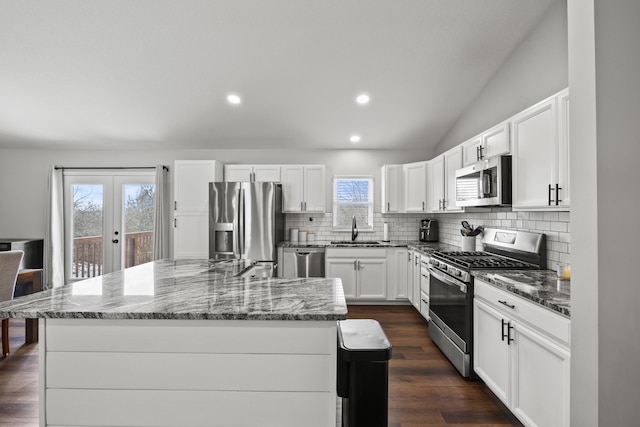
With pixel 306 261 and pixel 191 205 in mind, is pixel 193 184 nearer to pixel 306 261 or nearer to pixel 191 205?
pixel 191 205

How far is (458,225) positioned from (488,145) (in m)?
1.67

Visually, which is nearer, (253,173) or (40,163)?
(253,173)

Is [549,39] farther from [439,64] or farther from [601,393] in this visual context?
[601,393]

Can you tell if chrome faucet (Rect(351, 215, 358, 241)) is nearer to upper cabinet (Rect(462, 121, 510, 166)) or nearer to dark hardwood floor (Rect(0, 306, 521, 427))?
dark hardwood floor (Rect(0, 306, 521, 427))

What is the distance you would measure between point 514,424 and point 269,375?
1.74 m

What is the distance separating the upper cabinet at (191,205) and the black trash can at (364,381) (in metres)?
3.72

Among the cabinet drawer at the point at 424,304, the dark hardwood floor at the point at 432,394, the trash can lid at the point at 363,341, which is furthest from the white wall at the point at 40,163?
the trash can lid at the point at 363,341

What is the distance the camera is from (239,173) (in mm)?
5008

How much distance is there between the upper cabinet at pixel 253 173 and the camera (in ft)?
16.4

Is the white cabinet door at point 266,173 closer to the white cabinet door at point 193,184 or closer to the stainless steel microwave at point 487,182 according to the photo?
the white cabinet door at point 193,184

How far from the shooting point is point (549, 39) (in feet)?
9.16

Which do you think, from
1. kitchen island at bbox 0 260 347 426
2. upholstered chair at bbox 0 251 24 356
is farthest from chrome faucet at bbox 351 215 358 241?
upholstered chair at bbox 0 251 24 356

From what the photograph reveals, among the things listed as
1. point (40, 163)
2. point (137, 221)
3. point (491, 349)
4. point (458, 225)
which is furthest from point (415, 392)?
point (40, 163)

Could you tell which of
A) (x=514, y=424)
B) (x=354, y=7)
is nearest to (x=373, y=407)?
(x=514, y=424)
